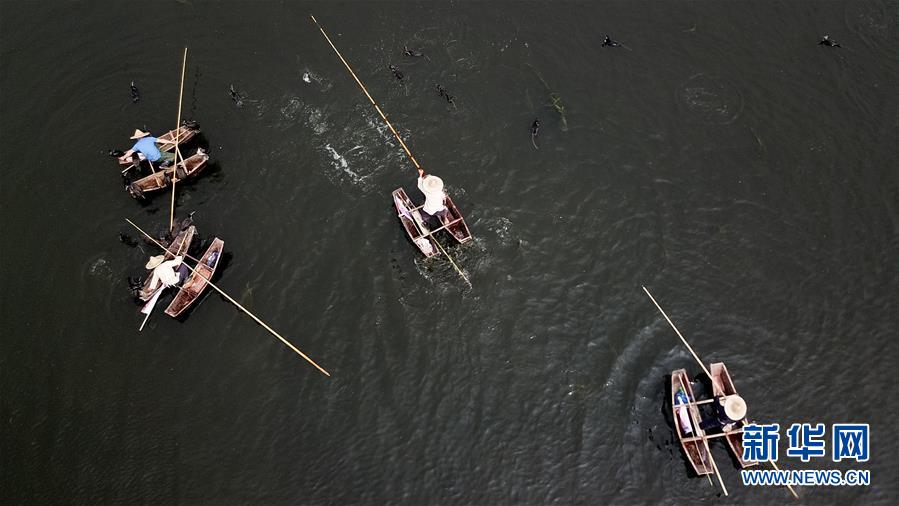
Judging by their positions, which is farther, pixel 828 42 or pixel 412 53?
pixel 412 53

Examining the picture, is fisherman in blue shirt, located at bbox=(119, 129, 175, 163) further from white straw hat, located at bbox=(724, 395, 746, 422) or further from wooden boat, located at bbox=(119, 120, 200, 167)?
white straw hat, located at bbox=(724, 395, 746, 422)

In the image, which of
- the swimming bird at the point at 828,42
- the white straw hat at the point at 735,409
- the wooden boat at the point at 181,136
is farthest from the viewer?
the swimming bird at the point at 828,42

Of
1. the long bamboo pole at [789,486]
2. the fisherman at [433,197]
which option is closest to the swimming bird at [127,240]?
the fisherman at [433,197]

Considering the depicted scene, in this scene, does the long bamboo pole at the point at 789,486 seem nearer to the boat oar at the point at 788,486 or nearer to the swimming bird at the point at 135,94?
the boat oar at the point at 788,486

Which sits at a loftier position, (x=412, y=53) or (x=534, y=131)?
(x=412, y=53)

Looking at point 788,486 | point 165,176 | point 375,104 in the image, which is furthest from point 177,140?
point 788,486

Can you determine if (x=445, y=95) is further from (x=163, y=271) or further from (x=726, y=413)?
(x=726, y=413)
